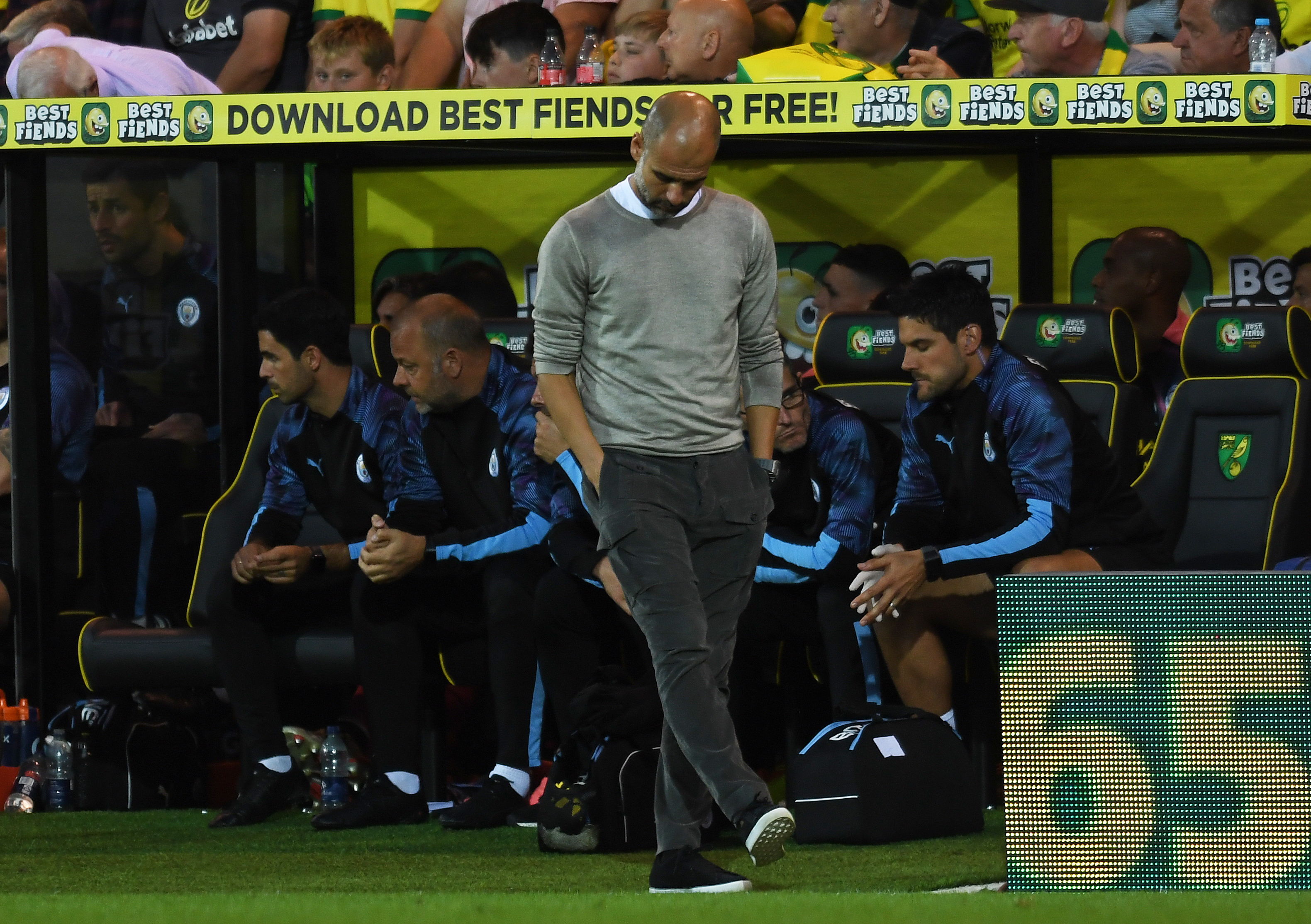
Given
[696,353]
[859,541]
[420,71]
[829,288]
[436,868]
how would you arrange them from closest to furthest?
[696,353] → [436,868] → [859,541] → [829,288] → [420,71]

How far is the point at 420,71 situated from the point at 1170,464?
3531mm

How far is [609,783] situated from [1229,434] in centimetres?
247

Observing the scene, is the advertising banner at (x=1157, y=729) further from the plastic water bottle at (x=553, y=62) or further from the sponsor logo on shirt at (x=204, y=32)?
the sponsor logo on shirt at (x=204, y=32)

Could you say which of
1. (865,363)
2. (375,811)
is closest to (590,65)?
(865,363)

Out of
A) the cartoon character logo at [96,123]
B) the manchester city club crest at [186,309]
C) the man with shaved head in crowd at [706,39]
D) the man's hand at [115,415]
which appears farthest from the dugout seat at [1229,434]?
the cartoon character logo at [96,123]

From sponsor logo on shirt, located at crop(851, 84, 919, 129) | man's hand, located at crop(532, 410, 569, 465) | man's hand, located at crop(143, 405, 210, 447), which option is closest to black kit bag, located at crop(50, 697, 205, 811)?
man's hand, located at crop(143, 405, 210, 447)

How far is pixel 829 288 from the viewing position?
7039 millimetres

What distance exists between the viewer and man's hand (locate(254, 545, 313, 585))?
586 cm

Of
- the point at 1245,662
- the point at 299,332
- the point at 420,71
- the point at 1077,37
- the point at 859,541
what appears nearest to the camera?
the point at 1245,662

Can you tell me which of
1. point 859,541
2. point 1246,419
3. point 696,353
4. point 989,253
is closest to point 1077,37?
point 989,253

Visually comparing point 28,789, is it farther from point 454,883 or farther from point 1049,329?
point 1049,329

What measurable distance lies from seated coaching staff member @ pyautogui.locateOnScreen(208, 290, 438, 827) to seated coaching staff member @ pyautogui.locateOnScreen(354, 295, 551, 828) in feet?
0.36

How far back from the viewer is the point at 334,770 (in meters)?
5.98

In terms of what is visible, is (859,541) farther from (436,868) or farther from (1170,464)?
(436,868)
